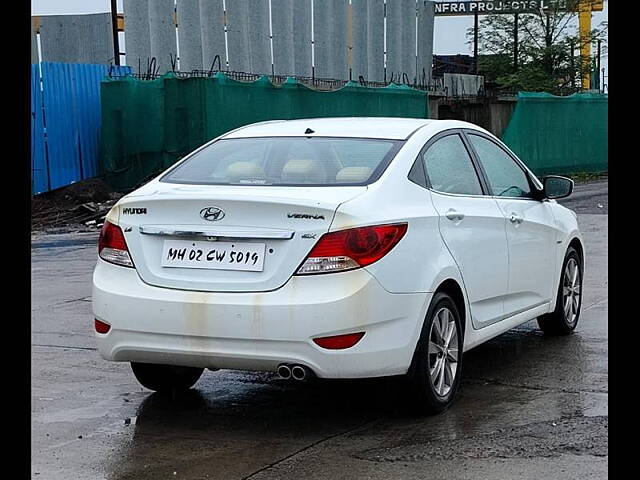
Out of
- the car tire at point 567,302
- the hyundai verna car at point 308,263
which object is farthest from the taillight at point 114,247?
the car tire at point 567,302

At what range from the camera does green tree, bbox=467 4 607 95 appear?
41438mm

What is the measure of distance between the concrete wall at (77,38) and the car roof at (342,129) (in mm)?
23278

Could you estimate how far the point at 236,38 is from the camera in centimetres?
2967

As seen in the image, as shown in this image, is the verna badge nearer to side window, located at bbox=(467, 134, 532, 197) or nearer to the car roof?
the car roof

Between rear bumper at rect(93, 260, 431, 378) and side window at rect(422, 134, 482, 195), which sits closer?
rear bumper at rect(93, 260, 431, 378)

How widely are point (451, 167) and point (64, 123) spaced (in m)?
14.1

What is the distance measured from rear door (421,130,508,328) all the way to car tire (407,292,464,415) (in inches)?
10.9

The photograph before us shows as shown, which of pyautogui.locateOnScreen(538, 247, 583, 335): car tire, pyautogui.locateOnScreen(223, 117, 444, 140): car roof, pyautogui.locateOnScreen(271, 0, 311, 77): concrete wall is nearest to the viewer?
pyautogui.locateOnScreen(223, 117, 444, 140): car roof

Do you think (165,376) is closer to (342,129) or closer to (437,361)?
(437,361)

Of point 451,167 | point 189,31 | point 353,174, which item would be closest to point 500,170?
point 451,167

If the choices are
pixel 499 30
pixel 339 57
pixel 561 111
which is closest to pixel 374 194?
pixel 561 111

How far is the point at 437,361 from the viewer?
19.2ft

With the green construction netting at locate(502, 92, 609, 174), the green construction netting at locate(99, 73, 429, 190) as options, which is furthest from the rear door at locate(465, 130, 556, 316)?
the green construction netting at locate(502, 92, 609, 174)

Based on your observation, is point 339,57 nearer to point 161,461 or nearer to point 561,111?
point 561,111
